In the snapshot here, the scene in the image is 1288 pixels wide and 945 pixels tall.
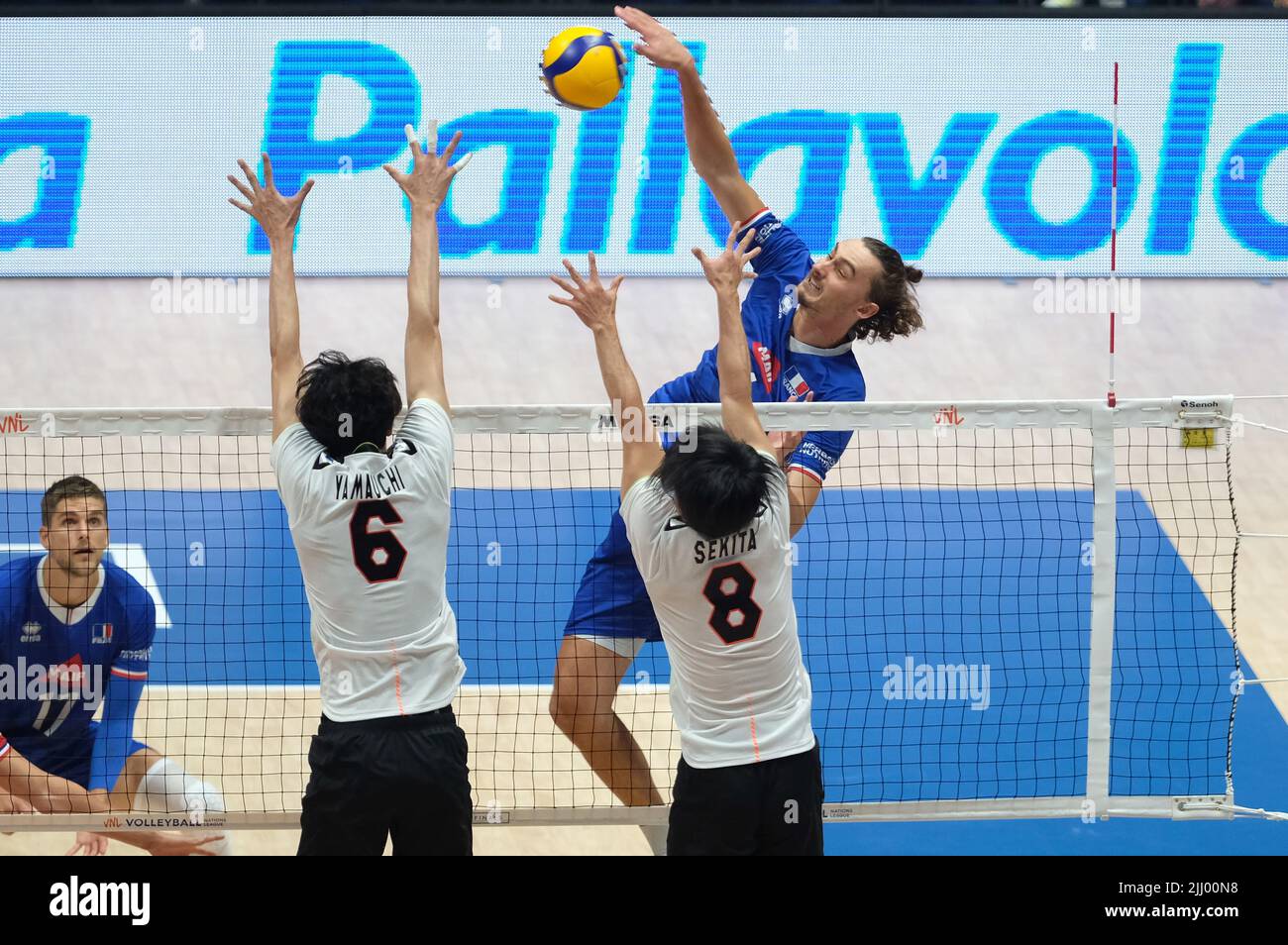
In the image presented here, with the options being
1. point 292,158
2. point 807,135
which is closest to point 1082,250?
point 807,135

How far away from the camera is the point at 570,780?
5.94 meters

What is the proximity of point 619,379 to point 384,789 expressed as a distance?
1.33 metres

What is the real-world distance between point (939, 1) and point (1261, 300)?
12.1 feet

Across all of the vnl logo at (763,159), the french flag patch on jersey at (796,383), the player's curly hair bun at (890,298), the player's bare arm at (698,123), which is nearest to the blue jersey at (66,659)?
the french flag patch on jersey at (796,383)

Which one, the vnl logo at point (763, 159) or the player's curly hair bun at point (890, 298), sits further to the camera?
the vnl logo at point (763, 159)

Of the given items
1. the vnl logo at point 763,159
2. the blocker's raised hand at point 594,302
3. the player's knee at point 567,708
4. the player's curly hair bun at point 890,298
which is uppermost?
the vnl logo at point 763,159

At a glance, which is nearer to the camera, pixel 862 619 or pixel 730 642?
pixel 730 642

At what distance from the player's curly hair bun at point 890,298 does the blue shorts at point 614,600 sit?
130 centimetres

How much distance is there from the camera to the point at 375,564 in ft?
12.3

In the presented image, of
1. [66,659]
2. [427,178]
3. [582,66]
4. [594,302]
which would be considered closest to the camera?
[594,302]

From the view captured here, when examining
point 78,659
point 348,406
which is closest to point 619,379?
point 348,406

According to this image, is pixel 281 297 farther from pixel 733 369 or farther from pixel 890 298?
pixel 890 298

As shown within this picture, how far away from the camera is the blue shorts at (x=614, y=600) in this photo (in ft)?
16.4

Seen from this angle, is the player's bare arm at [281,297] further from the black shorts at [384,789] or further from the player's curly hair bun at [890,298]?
the player's curly hair bun at [890,298]
